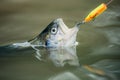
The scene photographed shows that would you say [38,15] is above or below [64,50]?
above

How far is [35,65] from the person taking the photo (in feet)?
10.6

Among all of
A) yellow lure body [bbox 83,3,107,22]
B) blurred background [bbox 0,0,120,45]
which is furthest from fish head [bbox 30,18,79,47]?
blurred background [bbox 0,0,120,45]

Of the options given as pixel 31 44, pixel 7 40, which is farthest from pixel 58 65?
pixel 7 40

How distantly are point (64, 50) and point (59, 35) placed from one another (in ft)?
0.46

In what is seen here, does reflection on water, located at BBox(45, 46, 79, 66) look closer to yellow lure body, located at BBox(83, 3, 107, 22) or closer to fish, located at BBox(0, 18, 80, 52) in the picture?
fish, located at BBox(0, 18, 80, 52)

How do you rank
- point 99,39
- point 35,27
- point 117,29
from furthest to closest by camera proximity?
point 35,27 → point 117,29 → point 99,39

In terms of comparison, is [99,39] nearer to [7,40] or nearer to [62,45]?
[62,45]

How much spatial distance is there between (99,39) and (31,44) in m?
0.66

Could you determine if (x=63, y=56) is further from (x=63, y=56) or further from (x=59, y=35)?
(x=59, y=35)

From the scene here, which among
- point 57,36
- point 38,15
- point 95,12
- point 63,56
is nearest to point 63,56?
point 63,56

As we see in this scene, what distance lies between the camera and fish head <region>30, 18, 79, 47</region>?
3.38 m

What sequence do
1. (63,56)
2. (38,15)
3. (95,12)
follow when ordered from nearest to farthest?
1. (95,12)
2. (63,56)
3. (38,15)

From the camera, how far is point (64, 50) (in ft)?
11.2

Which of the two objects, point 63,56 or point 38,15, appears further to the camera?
point 38,15
